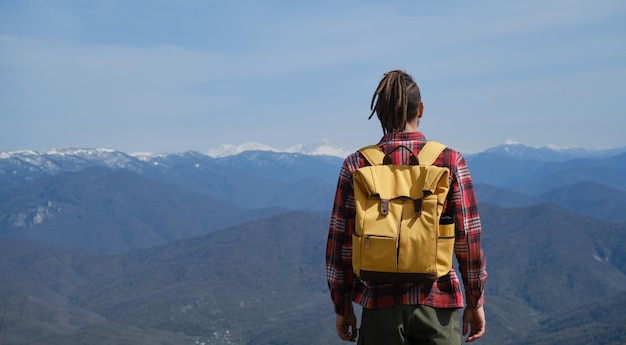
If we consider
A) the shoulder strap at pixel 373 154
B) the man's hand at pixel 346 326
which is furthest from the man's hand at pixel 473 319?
the shoulder strap at pixel 373 154

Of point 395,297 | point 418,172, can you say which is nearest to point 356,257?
point 395,297

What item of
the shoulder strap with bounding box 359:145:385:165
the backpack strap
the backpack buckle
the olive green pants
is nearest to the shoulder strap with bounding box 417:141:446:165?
the backpack strap

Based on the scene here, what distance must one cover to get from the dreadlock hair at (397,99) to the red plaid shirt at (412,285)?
0.11 meters

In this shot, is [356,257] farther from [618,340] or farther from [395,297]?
[618,340]

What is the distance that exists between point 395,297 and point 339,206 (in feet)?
2.49

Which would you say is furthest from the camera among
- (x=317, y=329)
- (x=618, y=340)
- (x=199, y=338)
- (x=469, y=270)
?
(x=199, y=338)

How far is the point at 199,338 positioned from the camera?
18900cm

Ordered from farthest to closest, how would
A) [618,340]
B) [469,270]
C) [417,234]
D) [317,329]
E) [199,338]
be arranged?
[199,338] → [317,329] → [618,340] → [469,270] → [417,234]

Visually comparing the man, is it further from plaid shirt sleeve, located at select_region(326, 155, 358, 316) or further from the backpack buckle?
the backpack buckle

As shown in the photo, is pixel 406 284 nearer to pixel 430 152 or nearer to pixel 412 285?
pixel 412 285

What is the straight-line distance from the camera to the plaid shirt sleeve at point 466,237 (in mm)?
4910

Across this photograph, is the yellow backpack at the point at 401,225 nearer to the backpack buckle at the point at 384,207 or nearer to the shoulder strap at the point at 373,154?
the backpack buckle at the point at 384,207

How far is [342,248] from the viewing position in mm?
5137

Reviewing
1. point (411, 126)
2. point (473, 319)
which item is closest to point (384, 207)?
point (411, 126)
